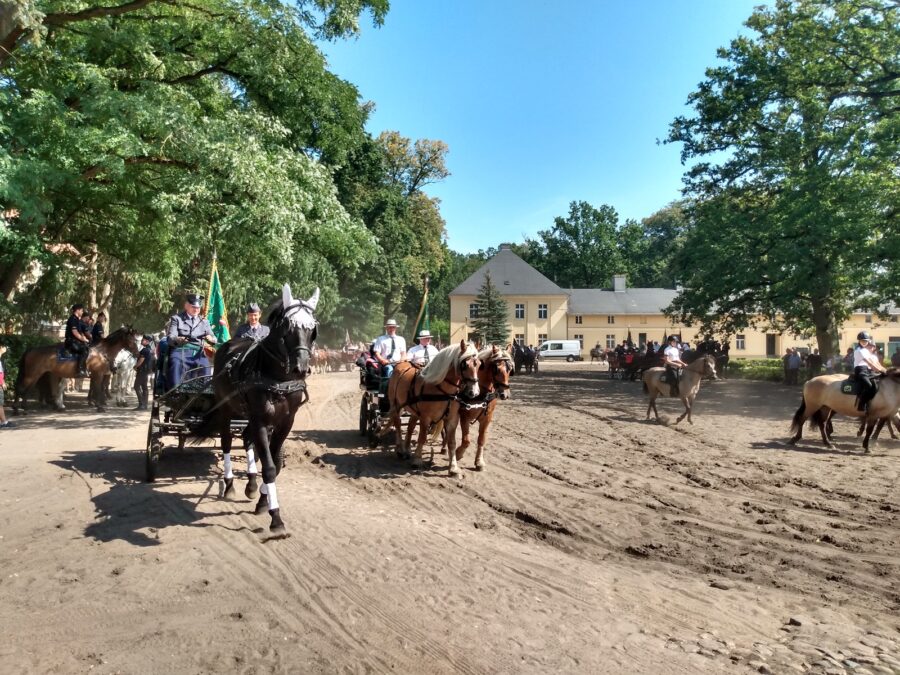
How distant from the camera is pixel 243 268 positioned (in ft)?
52.1

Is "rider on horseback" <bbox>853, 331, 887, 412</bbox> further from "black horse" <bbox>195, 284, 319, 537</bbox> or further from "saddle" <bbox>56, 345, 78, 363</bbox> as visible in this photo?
"saddle" <bbox>56, 345, 78, 363</bbox>

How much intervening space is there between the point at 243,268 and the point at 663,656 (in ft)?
44.8

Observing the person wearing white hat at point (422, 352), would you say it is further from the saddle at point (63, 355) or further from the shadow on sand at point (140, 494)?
the saddle at point (63, 355)

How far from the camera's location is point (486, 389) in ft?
32.3

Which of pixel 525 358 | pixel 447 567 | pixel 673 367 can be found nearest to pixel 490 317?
pixel 525 358

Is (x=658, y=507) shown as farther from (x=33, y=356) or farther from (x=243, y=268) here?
(x=33, y=356)

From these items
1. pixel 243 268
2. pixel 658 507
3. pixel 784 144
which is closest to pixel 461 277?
pixel 784 144

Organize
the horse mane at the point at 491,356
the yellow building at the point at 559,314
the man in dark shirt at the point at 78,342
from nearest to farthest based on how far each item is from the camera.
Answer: the horse mane at the point at 491,356 < the man in dark shirt at the point at 78,342 < the yellow building at the point at 559,314

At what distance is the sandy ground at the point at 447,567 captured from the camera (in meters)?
4.35

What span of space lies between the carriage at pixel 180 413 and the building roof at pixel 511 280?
211 ft

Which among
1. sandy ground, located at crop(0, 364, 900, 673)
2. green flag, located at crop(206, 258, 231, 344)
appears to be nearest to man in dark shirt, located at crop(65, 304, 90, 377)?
sandy ground, located at crop(0, 364, 900, 673)

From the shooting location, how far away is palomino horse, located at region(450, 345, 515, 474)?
375 inches

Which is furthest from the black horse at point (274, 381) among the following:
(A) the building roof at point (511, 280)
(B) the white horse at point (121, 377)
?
(A) the building roof at point (511, 280)

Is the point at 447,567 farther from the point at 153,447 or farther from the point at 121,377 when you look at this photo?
the point at 121,377
